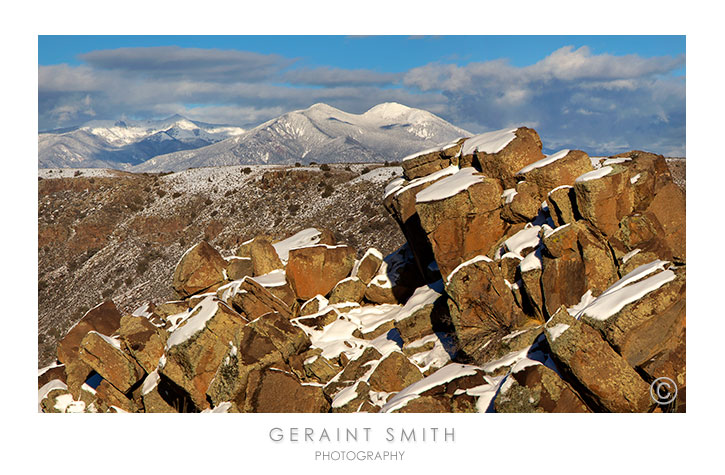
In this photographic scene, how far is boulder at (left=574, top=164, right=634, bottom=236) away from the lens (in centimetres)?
2308

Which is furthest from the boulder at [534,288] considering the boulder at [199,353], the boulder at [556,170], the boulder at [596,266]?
the boulder at [199,353]

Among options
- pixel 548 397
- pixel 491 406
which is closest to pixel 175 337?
pixel 491 406

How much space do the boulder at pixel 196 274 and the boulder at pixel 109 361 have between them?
6.60 metres

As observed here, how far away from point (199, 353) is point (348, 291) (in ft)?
28.8

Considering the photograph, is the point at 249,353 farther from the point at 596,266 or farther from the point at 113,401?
the point at 596,266

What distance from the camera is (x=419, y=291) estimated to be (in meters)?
28.9

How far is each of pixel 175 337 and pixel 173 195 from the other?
60897 millimetres

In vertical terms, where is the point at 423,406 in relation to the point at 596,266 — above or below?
below

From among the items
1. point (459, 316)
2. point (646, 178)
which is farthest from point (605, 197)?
point (459, 316)

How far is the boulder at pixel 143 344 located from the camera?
27.6 m

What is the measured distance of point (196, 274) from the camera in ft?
111

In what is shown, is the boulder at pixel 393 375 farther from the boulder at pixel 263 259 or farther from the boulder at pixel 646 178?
the boulder at pixel 263 259

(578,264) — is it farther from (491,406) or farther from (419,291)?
(419,291)

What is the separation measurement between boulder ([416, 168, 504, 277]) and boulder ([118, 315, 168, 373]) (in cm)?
1224
